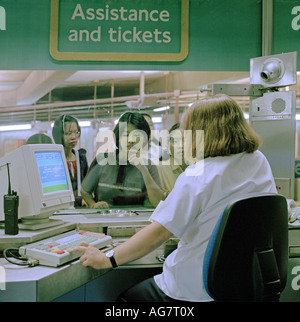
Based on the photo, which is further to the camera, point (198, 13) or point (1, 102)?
point (1, 102)

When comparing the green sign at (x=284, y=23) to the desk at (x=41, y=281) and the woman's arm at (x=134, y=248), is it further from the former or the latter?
the desk at (x=41, y=281)

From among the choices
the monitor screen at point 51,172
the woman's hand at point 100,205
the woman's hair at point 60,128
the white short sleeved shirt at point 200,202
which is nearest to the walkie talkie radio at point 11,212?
the monitor screen at point 51,172

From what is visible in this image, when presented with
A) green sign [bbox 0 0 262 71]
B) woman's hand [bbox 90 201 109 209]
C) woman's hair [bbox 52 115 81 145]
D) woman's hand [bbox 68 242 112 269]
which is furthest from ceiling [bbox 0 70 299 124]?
woman's hand [bbox 68 242 112 269]

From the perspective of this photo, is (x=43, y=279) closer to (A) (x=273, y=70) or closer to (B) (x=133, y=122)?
(B) (x=133, y=122)

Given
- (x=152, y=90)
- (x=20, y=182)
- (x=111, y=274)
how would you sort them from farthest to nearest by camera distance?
1. (x=152, y=90)
2. (x=111, y=274)
3. (x=20, y=182)

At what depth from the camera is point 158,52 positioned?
2516mm

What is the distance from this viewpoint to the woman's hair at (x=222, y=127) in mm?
1277

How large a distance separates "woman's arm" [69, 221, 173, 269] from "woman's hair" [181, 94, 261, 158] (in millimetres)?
362

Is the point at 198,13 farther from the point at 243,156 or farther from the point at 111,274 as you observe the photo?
the point at 111,274

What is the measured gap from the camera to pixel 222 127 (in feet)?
4.20

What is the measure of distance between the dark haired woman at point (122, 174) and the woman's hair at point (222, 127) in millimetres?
1365

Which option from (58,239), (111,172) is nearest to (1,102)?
(111,172)

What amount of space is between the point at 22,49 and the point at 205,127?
184 centimetres

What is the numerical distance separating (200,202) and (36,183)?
824mm
